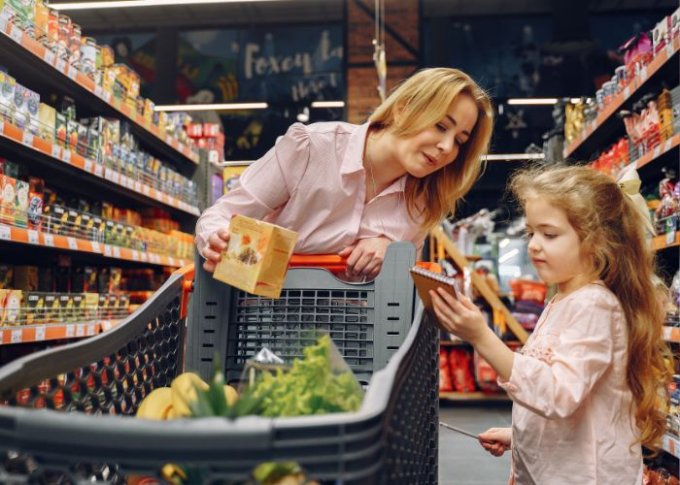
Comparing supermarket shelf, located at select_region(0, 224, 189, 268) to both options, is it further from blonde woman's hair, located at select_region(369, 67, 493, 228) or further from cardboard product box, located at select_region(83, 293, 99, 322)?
blonde woman's hair, located at select_region(369, 67, 493, 228)

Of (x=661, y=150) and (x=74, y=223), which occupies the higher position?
(x=661, y=150)

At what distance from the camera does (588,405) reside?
132cm

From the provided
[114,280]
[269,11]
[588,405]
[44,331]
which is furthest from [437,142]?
[269,11]

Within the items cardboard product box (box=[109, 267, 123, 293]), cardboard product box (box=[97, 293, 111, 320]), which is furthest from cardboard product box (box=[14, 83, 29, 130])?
cardboard product box (box=[109, 267, 123, 293])

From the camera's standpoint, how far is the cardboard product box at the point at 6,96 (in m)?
2.79

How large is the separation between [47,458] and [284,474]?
0.22 meters

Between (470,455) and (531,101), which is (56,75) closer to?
(470,455)

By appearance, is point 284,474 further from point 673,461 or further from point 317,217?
point 673,461

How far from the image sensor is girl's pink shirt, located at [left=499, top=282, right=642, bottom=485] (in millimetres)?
1235

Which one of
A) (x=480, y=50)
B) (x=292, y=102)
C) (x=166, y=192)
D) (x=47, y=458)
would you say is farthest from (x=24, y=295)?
(x=480, y=50)

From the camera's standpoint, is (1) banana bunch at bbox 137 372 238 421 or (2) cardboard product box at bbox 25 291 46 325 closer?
(1) banana bunch at bbox 137 372 238 421

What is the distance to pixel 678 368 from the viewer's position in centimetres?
290

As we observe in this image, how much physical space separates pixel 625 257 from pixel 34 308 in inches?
100

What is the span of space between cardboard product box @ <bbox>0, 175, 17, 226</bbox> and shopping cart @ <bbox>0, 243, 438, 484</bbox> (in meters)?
1.83
